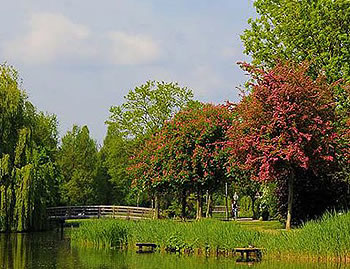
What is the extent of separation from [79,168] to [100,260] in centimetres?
3998

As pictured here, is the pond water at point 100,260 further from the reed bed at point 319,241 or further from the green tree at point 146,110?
the green tree at point 146,110

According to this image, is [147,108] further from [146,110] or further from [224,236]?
[224,236]

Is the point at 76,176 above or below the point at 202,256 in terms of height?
above

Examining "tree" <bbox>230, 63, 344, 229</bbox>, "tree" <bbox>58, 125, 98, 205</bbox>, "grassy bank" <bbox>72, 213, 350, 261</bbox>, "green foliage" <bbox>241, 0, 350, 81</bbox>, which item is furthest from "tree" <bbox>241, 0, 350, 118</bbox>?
"tree" <bbox>58, 125, 98, 205</bbox>

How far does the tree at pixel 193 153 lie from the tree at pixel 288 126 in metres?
5.29

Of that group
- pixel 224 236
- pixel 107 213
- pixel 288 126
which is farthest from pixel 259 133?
pixel 107 213

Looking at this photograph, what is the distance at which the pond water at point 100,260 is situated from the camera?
2062 centimetres

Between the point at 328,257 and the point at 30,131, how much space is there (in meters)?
23.9

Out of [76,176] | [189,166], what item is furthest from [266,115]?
[76,176]

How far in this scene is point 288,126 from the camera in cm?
2464

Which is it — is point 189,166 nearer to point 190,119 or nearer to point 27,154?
point 190,119

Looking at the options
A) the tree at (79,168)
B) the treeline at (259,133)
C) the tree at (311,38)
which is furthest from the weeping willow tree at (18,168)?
the tree at (79,168)

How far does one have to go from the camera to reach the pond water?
20.6m

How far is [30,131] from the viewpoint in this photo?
39.2m
